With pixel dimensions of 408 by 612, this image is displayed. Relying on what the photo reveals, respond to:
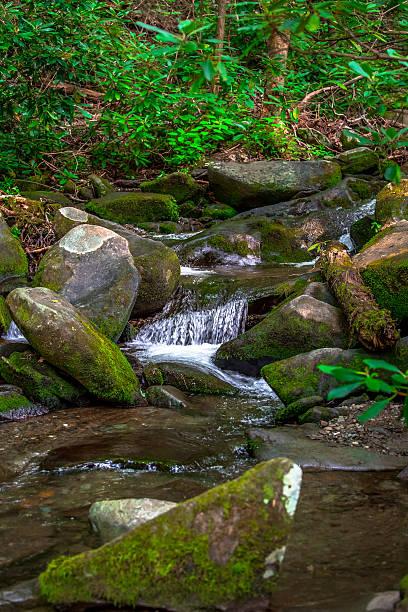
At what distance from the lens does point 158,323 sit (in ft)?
26.2

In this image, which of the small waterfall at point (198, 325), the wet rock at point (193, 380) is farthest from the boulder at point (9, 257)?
the wet rock at point (193, 380)

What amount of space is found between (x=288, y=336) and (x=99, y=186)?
7.98 meters

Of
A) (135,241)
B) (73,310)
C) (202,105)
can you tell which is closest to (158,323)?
(135,241)

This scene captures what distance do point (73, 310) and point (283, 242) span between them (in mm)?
5628

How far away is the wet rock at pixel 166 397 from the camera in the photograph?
220 inches

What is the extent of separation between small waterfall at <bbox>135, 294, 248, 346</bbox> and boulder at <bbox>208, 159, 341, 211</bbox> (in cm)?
495

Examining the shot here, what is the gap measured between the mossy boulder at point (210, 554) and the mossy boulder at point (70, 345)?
340 centimetres

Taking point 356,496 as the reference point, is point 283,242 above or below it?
below

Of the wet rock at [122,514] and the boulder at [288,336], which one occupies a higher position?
the wet rock at [122,514]

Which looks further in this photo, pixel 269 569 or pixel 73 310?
pixel 73 310

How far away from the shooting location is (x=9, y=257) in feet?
26.8

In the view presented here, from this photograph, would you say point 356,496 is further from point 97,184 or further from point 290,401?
point 97,184

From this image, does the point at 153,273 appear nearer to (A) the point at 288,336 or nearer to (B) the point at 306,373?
(A) the point at 288,336

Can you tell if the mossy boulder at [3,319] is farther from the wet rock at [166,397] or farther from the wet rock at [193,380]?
the wet rock at [166,397]
